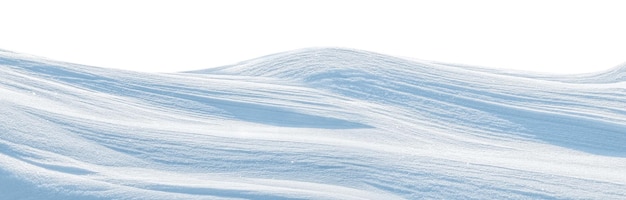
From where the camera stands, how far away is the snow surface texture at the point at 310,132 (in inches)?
119

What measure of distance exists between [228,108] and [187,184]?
38.3 inches

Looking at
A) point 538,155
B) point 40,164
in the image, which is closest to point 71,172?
point 40,164

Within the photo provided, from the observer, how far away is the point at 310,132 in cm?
358

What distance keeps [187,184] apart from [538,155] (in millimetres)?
1463

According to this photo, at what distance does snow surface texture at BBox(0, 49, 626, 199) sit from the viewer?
119 inches

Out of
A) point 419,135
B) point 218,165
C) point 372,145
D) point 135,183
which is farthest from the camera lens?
point 419,135

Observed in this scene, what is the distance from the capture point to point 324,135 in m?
3.54

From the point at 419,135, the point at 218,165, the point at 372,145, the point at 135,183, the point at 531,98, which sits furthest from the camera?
the point at 531,98

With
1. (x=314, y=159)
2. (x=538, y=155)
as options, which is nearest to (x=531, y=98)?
(x=538, y=155)

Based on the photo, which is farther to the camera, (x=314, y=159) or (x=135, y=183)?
(x=314, y=159)

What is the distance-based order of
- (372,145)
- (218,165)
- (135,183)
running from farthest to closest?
(372,145) < (218,165) < (135,183)

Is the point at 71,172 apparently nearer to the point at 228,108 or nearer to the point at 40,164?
the point at 40,164

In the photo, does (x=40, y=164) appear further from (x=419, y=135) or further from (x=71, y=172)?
(x=419, y=135)

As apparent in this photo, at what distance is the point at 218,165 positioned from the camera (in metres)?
3.14
